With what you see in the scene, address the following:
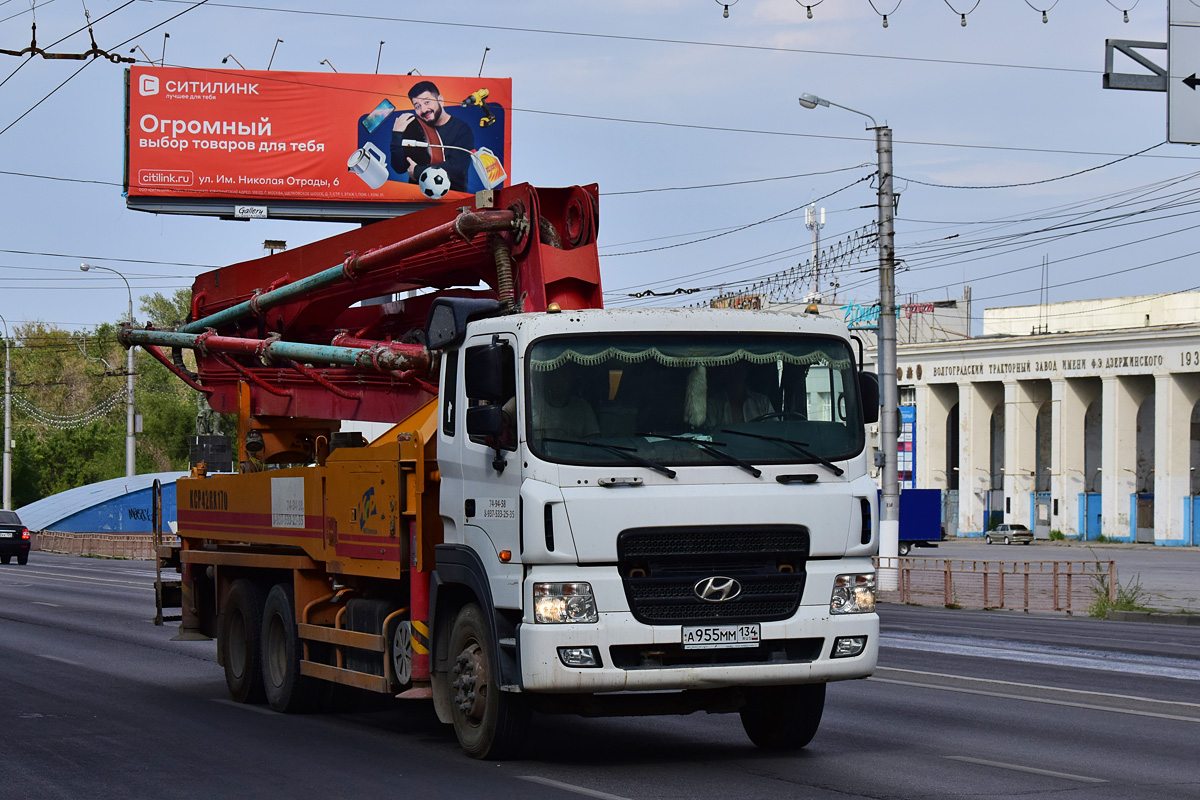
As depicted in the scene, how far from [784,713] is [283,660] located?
4.69 metres

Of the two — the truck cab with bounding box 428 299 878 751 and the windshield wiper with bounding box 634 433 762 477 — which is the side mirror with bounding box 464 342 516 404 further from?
the windshield wiper with bounding box 634 433 762 477

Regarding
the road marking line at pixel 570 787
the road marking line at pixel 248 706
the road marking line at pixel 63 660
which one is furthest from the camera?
the road marking line at pixel 63 660

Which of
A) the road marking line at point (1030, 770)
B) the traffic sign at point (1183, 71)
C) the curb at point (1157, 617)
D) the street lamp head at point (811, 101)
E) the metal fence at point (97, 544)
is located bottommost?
the metal fence at point (97, 544)

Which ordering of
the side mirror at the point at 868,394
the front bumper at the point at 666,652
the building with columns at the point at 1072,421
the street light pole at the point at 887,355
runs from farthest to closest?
the building with columns at the point at 1072,421, the street light pole at the point at 887,355, the side mirror at the point at 868,394, the front bumper at the point at 666,652

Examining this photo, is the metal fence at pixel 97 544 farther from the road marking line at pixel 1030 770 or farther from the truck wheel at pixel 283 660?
the road marking line at pixel 1030 770

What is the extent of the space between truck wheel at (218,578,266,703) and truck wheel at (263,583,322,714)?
0.12 m

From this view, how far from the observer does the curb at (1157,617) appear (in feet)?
86.1

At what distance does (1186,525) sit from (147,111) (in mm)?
46800

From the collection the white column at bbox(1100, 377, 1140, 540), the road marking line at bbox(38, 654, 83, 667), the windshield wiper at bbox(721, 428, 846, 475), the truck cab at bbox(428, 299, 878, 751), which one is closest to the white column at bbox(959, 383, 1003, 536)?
the white column at bbox(1100, 377, 1140, 540)

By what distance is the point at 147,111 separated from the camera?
45.0 metres

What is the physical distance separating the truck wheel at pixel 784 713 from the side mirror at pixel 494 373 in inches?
99.9

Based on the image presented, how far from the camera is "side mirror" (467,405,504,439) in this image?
9188 millimetres

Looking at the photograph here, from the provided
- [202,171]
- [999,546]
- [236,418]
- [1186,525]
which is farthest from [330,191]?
[1186,525]

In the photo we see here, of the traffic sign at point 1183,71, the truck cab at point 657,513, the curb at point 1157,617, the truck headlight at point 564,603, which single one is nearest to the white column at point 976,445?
the curb at point 1157,617
